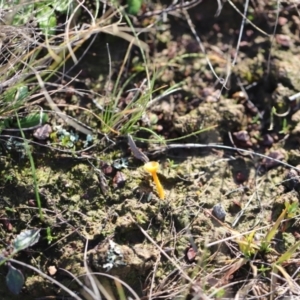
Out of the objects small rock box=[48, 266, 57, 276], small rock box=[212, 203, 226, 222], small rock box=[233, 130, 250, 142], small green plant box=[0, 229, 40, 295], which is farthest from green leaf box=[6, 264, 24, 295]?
small rock box=[233, 130, 250, 142]

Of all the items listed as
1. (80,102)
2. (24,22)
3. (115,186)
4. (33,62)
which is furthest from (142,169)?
(24,22)

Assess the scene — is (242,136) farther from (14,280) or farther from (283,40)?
(14,280)

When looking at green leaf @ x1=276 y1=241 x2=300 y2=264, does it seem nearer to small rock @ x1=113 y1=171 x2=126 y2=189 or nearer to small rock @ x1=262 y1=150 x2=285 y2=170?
small rock @ x1=262 y1=150 x2=285 y2=170

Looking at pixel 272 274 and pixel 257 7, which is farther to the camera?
pixel 257 7

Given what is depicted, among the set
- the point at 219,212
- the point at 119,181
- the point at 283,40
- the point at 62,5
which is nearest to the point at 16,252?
the point at 119,181

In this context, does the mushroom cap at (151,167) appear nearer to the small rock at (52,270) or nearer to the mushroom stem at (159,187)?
the mushroom stem at (159,187)

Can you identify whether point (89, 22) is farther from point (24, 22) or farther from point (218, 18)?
point (218, 18)
